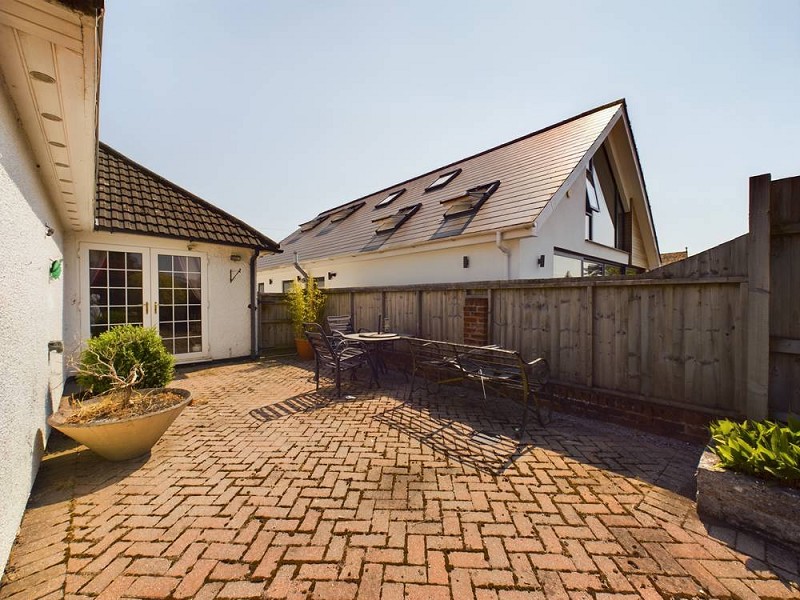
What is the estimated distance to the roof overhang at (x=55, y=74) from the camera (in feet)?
5.36

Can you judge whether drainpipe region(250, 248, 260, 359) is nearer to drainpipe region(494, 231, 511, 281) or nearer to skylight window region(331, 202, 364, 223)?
drainpipe region(494, 231, 511, 281)

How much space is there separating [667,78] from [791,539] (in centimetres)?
713

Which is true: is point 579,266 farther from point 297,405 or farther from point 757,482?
point 297,405

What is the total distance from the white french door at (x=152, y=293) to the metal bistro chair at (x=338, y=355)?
3750 millimetres

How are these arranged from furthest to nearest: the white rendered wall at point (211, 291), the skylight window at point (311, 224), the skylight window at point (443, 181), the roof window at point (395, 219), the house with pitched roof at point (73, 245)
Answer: the skylight window at point (311, 224) → the skylight window at point (443, 181) → the roof window at point (395, 219) → the white rendered wall at point (211, 291) → the house with pitched roof at point (73, 245)

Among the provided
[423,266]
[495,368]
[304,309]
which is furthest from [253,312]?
[495,368]

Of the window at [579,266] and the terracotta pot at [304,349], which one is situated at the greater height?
the window at [579,266]

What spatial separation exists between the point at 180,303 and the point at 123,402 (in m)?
4.82

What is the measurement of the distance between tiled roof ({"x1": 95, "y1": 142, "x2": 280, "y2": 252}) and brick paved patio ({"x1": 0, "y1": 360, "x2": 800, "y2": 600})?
4828 millimetres

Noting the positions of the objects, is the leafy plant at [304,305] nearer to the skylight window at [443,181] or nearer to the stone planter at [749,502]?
the skylight window at [443,181]

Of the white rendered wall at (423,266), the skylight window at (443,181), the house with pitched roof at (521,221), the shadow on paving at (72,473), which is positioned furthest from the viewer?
the skylight window at (443,181)

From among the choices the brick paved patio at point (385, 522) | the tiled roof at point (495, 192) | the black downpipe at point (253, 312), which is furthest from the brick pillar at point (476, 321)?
the black downpipe at point (253, 312)

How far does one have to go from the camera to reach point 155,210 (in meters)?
7.56

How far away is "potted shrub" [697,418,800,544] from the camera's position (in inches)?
85.3
